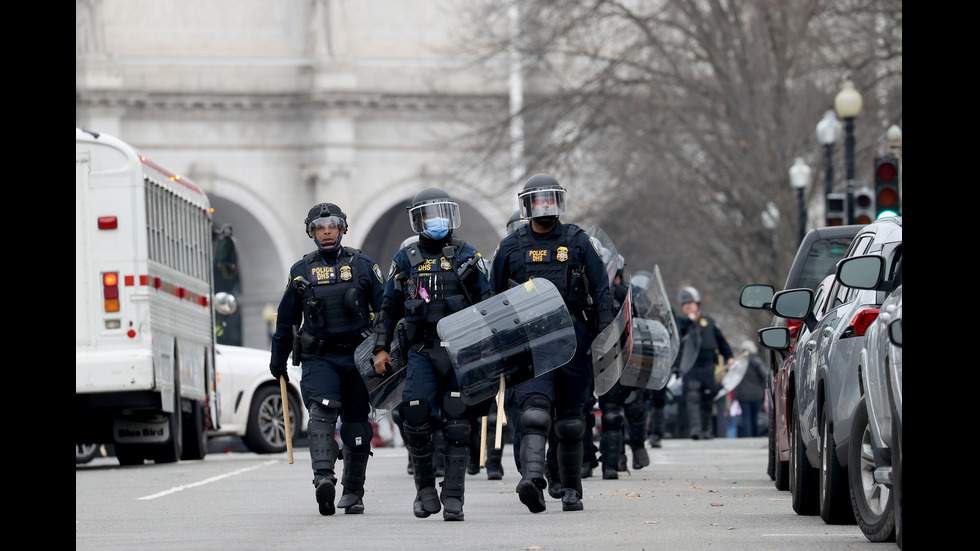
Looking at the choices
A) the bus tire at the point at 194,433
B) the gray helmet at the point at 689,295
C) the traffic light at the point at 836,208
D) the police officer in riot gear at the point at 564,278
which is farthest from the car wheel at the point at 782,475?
the gray helmet at the point at 689,295

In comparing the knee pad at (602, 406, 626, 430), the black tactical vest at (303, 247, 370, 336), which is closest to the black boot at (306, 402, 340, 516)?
the black tactical vest at (303, 247, 370, 336)

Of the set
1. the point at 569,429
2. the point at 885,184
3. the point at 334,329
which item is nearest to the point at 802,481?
the point at 569,429

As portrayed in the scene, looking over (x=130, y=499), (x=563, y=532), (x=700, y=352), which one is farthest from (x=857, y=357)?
(x=700, y=352)

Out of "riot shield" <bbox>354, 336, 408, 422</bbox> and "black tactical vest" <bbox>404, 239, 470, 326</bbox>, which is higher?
"black tactical vest" <bbox>404, 239, 470, 326</bbox>

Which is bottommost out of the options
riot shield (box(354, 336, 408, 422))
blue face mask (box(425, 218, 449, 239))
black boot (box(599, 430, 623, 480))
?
black boot (box(599, 430, 623, 480))

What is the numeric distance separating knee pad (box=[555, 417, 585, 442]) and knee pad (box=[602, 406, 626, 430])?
13.4 ft

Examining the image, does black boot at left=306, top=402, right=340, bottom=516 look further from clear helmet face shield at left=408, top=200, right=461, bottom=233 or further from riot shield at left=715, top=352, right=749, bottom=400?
riot shield at left=715, top=352, right=749, bottom=400

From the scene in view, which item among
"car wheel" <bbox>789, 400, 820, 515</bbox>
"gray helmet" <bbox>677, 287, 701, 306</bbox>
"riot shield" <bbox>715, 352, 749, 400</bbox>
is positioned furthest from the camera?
"riot shield" <bbox>715, 352, 749, 400</bbox>

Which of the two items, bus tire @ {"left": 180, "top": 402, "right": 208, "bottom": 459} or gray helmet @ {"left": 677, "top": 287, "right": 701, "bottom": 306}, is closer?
bus tire @ {"left": 180, "top": 402, "right": 208, "bottom": 459}

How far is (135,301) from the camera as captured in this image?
19516 millimetres

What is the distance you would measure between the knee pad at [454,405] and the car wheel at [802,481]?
5.97ft

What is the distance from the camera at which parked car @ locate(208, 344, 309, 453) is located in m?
23.6

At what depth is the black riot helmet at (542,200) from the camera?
12086mm

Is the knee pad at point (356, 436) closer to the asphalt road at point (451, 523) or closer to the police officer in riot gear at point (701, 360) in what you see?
the asphalt road at point (451, 523)
